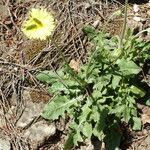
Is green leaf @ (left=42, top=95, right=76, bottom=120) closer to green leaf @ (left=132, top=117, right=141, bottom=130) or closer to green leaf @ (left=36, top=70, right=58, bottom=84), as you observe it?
green leaf @ (left=36, top=70, right=58, bottom=84)

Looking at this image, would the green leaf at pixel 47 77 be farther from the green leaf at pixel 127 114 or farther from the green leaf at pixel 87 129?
the green leaf at pixel 127 114

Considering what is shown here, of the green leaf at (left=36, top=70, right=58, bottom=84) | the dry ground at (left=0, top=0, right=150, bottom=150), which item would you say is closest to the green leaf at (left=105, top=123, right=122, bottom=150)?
the dry ground at (left=0, top=0, right=150, bottom=150)

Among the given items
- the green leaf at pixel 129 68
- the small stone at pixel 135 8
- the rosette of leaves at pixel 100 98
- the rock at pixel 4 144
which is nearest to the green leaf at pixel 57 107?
the rosette of leaves at pixel 100 98

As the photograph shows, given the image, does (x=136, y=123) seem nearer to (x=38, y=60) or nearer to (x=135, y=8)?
(x=38, y=60)

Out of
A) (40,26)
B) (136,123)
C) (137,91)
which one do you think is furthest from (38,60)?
(40,26)

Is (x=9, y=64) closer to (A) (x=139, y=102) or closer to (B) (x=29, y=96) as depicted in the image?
(B) (x=29, y=96)

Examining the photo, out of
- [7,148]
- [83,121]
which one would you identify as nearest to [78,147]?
[83,121]
